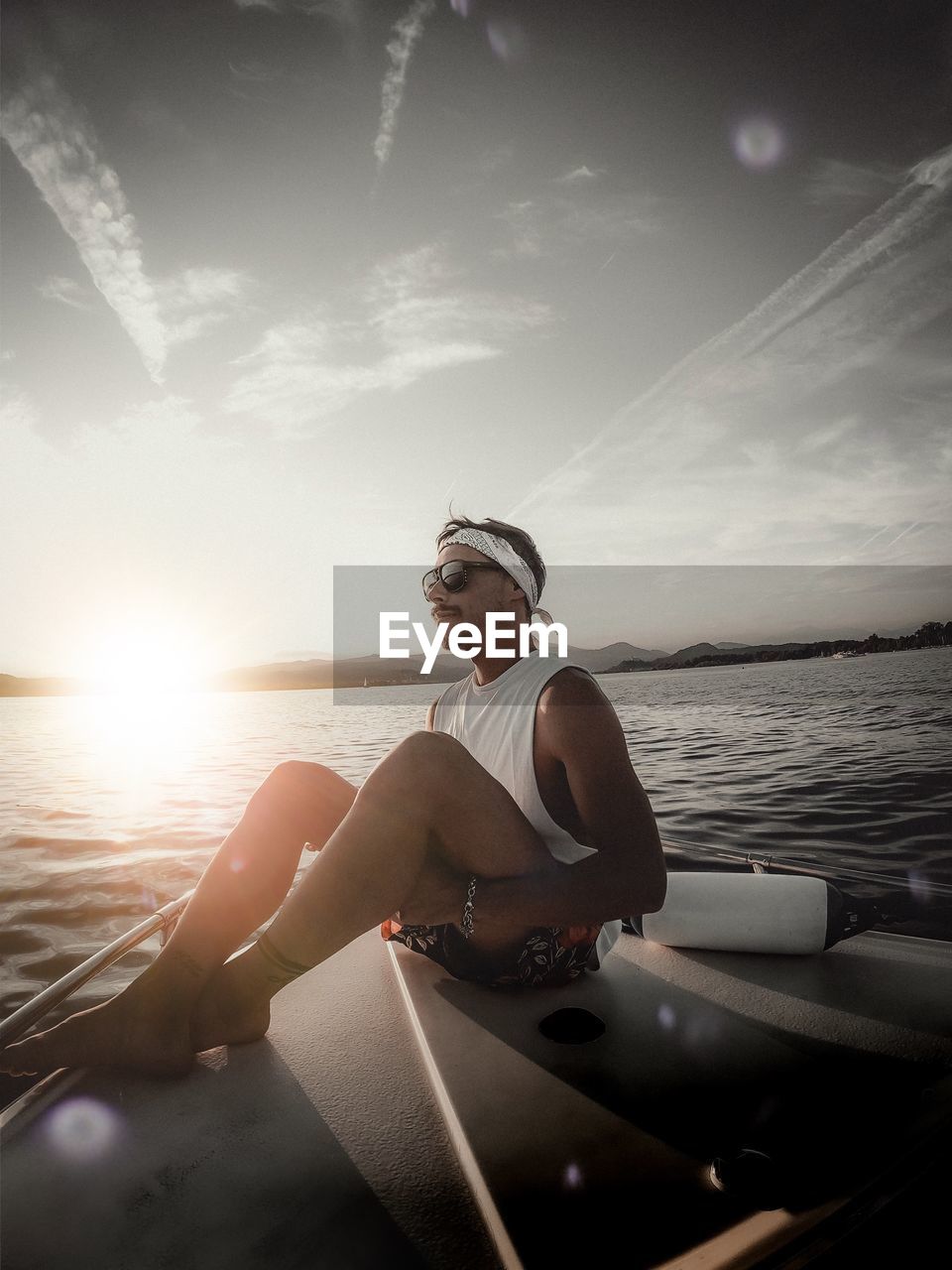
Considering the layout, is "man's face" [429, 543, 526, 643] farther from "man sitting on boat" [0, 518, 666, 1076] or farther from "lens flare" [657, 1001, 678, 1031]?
"lens flare" [657, 1001, 678, 1031]

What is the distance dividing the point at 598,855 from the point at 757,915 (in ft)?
3.69

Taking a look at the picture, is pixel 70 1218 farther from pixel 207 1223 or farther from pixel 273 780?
pixel 273 780

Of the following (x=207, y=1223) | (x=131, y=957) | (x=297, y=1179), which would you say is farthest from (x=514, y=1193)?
(x=131, y=957)

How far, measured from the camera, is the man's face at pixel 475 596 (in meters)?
2.79

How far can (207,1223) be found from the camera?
1.43m

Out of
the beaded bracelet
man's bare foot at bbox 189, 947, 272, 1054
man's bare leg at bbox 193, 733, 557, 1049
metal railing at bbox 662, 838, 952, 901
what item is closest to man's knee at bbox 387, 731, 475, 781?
man's bare leg at bbox 193, 733, 557, 1049

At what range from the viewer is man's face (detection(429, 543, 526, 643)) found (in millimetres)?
2795

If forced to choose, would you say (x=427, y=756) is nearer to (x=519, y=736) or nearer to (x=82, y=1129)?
(x=519, y=736)

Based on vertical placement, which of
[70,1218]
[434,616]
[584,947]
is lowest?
[70,1218]

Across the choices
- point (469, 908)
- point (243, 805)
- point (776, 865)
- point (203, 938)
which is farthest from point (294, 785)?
point (243, 805)

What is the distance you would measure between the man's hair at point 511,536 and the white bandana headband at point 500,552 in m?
0.03

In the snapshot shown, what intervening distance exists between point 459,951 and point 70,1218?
1295 mm

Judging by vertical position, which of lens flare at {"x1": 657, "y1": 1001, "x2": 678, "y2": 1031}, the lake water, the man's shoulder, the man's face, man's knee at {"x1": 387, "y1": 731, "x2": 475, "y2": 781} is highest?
the man's face

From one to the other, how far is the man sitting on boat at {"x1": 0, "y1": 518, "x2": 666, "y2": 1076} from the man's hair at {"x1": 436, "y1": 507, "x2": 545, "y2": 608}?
2.26 feet
